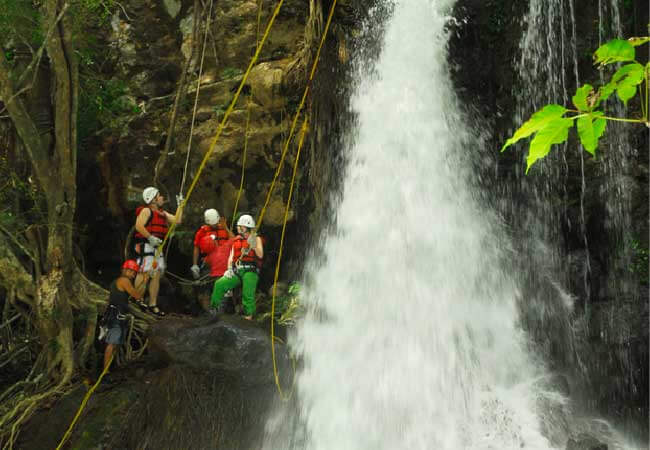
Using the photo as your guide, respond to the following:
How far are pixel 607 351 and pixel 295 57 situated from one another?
565cm

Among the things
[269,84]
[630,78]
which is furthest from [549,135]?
[269,84]

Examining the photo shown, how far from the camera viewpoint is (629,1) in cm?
656

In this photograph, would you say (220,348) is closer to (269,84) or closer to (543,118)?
(543,118)

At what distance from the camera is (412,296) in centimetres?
579

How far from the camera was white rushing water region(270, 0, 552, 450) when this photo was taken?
4.89 meters

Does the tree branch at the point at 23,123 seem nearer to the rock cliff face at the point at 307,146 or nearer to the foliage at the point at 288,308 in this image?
the rock cliff face at the point at 307,146

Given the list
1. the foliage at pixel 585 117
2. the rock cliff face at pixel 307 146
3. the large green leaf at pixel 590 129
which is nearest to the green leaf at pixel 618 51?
the foliage at pixel 585 117

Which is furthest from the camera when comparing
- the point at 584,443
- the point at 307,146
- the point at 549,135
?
the point at 307,146

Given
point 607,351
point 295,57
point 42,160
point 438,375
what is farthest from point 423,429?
point 295,57

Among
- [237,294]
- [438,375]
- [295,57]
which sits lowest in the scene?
[438,375]

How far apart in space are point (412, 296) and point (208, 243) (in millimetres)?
2712

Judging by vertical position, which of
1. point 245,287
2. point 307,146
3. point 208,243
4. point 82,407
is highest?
point 307,146

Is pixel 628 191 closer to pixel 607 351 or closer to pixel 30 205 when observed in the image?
pixel 607 351

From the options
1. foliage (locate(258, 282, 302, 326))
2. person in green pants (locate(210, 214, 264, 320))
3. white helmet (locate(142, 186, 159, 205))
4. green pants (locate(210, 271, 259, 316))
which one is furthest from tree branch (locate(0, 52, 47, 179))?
foliage (locate(258, 282, 302, 326))
